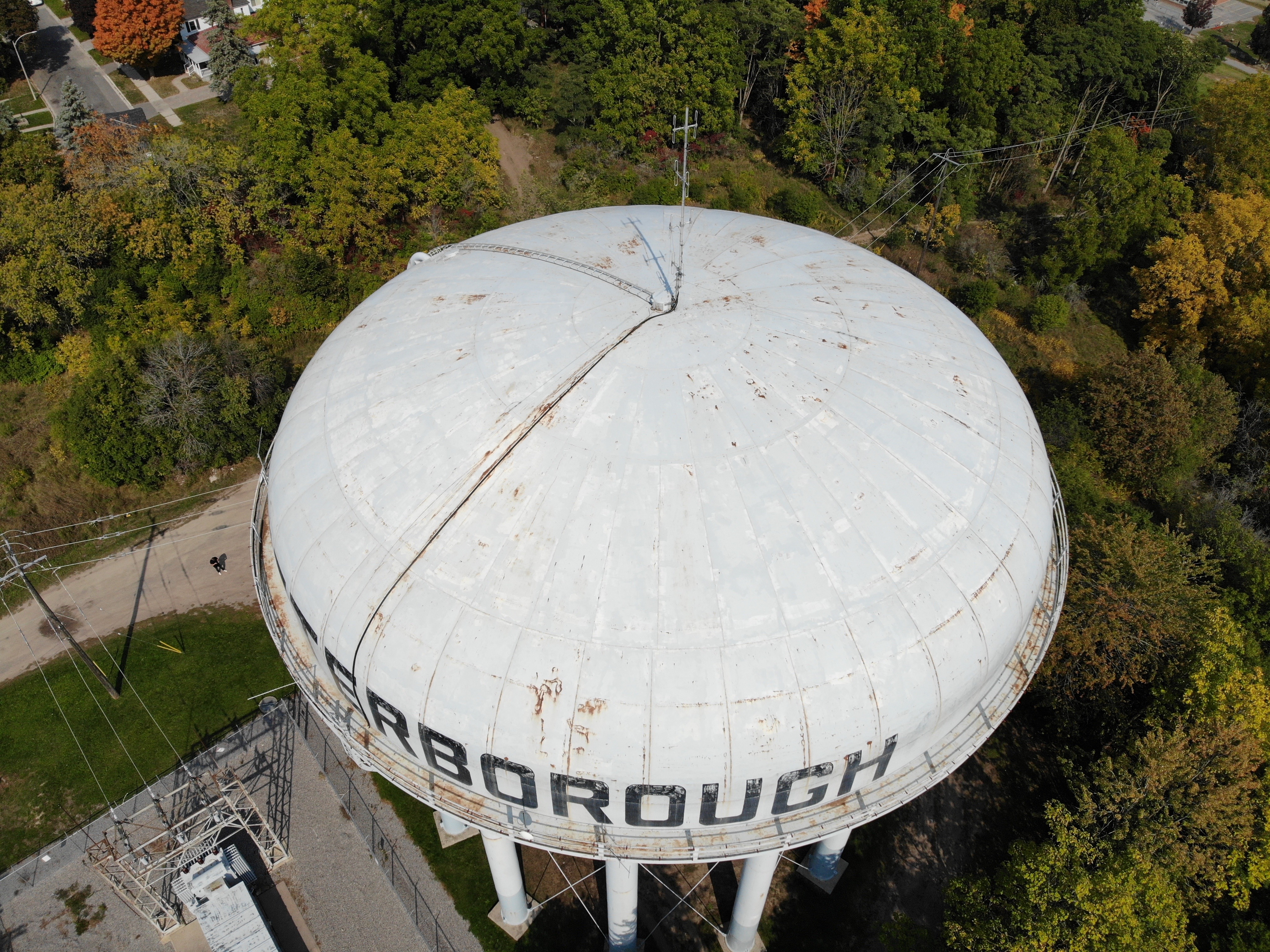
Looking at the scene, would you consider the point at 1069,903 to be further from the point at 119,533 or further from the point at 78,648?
the point at 119,533

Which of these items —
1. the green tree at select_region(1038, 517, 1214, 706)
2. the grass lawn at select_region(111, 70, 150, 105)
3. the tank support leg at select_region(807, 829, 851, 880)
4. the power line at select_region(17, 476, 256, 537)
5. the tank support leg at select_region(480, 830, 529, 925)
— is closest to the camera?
the tank support leg at select_region(480, 830, 529, 925)

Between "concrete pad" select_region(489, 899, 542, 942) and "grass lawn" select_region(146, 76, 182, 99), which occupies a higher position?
"grass lawn" select_region(146, 76, 182, 99)

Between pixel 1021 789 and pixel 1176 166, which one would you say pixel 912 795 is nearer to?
pixel 1021 789

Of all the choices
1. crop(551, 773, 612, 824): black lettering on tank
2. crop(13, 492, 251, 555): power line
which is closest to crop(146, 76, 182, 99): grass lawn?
crop(13, 492, 251, 555): power line

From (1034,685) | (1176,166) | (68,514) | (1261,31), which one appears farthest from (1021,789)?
(1261,31)

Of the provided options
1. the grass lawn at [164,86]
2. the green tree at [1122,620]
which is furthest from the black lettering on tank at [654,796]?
the grass lawn at [164,86]

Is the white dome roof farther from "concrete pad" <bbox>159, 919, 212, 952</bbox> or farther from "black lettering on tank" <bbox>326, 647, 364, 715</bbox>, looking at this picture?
"concrete pad" <bbox>159, 919, 212, 952</bbox>
